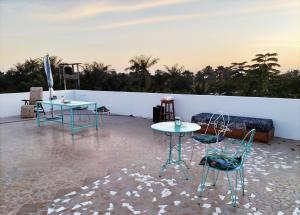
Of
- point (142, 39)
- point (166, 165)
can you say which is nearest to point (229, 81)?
point (142, 39)

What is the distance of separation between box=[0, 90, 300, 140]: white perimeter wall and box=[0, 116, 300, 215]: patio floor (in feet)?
1.67

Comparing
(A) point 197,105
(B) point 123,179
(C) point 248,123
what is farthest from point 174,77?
(B) point 123,179

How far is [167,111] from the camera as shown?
23.7ft

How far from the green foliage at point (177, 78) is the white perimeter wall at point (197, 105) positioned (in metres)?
3.77

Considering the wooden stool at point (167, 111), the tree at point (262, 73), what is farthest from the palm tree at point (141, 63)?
the wooden stool at point (167, 111)

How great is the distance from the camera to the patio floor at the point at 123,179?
2654 millimetres

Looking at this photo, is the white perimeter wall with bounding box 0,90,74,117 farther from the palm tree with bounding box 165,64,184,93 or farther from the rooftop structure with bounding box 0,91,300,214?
the palm tree with bounding box 165,64,184,93

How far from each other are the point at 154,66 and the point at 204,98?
6.13 metres

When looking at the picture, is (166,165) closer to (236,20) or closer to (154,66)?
(236,20)

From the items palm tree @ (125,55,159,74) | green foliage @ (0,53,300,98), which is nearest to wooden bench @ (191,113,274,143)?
green foliage @ (0,53,300,98)

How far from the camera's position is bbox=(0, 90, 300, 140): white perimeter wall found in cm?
536

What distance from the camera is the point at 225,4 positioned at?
752 cm

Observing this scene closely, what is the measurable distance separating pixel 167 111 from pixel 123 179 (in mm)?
4055

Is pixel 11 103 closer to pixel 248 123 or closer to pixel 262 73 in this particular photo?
pixel 248 123
